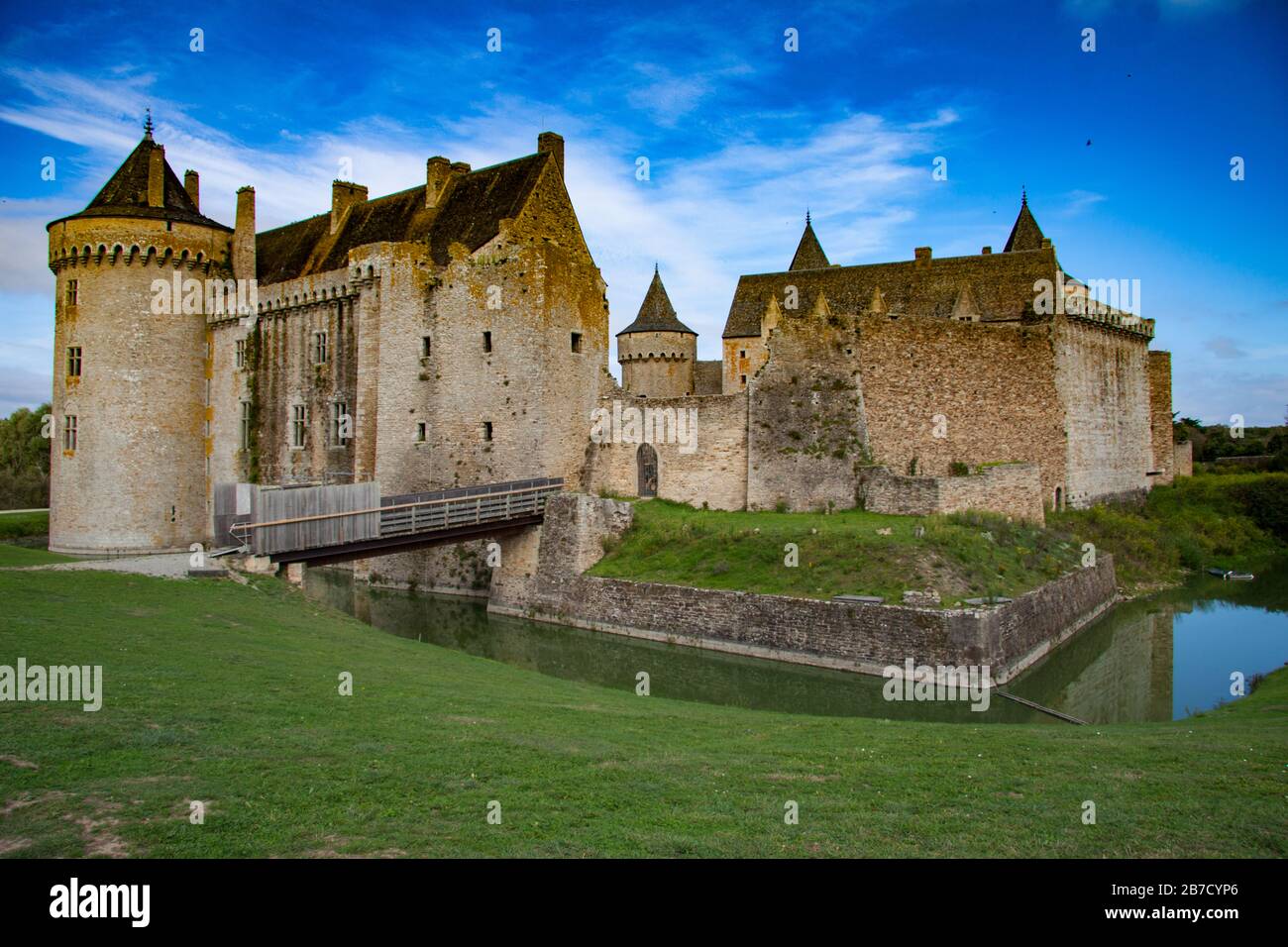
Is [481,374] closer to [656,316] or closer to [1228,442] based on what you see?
[656,316]

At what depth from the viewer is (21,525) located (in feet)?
129

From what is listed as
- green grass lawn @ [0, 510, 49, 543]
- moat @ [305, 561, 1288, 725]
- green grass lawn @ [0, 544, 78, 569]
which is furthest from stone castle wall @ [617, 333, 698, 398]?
green grass lawn @ [0, 544, 78, 569]

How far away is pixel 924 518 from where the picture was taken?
25.7 meters

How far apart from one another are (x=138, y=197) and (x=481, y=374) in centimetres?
1668

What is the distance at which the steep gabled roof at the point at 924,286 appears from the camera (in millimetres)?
38625

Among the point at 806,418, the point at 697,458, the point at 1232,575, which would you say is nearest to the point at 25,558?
the point at 697,458

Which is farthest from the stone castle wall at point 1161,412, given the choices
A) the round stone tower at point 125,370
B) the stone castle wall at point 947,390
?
the round stone tower at point 125,370

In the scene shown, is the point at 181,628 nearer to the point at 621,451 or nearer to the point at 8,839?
the point at 8,839

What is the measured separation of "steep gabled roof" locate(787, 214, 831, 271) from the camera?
170ft

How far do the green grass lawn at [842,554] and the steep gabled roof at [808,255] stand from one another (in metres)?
26.0

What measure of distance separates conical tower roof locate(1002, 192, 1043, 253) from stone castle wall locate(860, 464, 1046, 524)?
2217 cm

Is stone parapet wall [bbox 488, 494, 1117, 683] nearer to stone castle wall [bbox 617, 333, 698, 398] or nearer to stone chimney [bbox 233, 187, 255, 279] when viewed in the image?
stone chimney [bbox 233, 187, 255, 279]

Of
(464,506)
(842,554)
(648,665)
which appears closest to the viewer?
(648,665)
